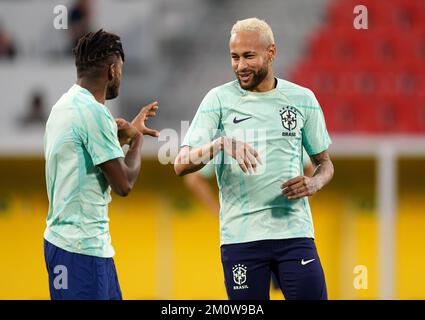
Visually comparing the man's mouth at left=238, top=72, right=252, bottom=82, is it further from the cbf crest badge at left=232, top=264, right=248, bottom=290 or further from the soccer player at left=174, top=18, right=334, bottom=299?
the cbf crest badge at left=232, top=264, right=248, bottom=290

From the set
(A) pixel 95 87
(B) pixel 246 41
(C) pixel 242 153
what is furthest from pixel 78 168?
(B) pixel 246 41

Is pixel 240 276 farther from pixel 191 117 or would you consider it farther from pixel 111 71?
pixel 191 117

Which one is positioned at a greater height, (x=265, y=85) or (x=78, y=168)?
(x=265, y=85)

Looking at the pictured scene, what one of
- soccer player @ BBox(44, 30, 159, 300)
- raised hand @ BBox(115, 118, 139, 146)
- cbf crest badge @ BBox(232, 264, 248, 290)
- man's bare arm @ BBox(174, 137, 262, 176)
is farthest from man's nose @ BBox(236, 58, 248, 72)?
cbf crest badge @ BBox(232, 264, 248, 290)

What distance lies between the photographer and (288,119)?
4457mm

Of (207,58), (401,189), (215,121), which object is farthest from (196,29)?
(215,121)

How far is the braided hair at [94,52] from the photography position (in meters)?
4.18

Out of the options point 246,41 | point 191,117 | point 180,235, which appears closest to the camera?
point 246,41

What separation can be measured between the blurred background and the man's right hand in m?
3.19

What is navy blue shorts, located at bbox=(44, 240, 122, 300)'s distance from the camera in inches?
160

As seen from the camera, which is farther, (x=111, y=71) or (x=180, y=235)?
(x=180, y=235)

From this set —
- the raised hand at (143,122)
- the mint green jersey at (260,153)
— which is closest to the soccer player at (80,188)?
the raised hand at (143,122)

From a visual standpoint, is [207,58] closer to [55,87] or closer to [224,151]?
[55,87]

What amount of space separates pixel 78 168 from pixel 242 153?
70cm
